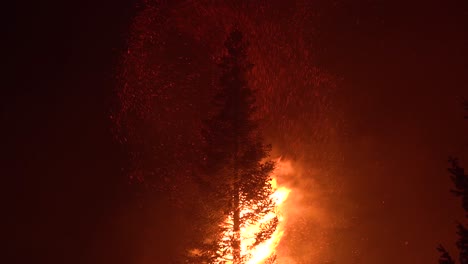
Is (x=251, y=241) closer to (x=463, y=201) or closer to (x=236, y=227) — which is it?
(x=236, y=227)

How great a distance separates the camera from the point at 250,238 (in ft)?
58.9

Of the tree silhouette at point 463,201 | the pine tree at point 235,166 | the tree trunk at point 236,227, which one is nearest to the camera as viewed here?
the tree silhouette at point 463,201

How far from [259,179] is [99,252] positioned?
91.4 ft

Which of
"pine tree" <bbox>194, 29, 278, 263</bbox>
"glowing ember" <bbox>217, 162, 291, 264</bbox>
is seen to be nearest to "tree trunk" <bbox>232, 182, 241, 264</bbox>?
"pine tree" <bbox>194, 29, 278, 263</bbox>

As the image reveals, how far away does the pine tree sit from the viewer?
1750 cm

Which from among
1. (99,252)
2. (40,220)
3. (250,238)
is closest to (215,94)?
(250,238)

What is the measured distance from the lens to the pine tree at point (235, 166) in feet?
57.4

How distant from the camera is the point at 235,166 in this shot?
17.8 m

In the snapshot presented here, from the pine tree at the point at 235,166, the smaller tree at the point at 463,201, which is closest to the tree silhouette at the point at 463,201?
the smaller tree at the point at 463,201

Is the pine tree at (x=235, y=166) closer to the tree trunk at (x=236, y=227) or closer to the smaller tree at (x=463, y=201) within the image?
the tree trunk at (x=236, y=227)

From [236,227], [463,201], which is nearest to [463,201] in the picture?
[463,201]

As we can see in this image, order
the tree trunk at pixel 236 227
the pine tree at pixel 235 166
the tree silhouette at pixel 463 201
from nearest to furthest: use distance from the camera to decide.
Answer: the tree silhouette at pixel 463 201 → the tree trunk at pixel 236 227 → the pine tree at pixel 235 166

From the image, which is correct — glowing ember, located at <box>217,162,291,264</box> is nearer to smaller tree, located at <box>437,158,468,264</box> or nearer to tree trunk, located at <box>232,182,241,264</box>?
tree trunk, located at <box>232,182,241,264</box>

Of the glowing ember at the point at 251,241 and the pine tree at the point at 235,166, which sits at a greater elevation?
the pine tree at the point at 235,166
